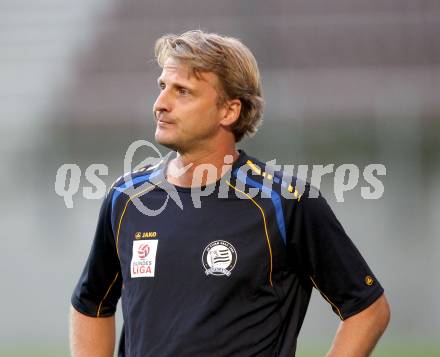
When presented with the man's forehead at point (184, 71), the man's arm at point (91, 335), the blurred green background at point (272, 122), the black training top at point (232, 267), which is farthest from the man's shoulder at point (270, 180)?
the blurred green background at point (272, 122)

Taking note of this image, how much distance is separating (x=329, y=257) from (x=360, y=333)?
0.19 m

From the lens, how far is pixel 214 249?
2225 millimetres

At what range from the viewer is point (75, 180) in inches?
272

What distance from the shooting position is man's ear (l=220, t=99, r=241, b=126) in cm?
242

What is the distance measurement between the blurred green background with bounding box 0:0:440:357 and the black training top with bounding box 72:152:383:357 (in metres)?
4.59

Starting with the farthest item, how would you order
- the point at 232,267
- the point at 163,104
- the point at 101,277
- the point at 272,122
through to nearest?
the point at 272,122, the point at 101,277, the point at 163,104, the point at 232,267

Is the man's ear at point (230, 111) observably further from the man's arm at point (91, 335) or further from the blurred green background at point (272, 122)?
the blurred green background at point (272, 122)

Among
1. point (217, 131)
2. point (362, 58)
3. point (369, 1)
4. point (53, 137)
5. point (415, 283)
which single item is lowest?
point (415, 283)

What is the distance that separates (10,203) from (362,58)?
9.59 ft

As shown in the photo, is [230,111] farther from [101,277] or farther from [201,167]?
[101,277]

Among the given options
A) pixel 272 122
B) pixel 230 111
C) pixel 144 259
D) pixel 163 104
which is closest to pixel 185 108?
pixel 163 104

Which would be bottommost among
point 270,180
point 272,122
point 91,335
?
point 91,335

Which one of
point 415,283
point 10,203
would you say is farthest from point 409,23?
point 10,203

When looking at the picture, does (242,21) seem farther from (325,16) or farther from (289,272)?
(289,272)
